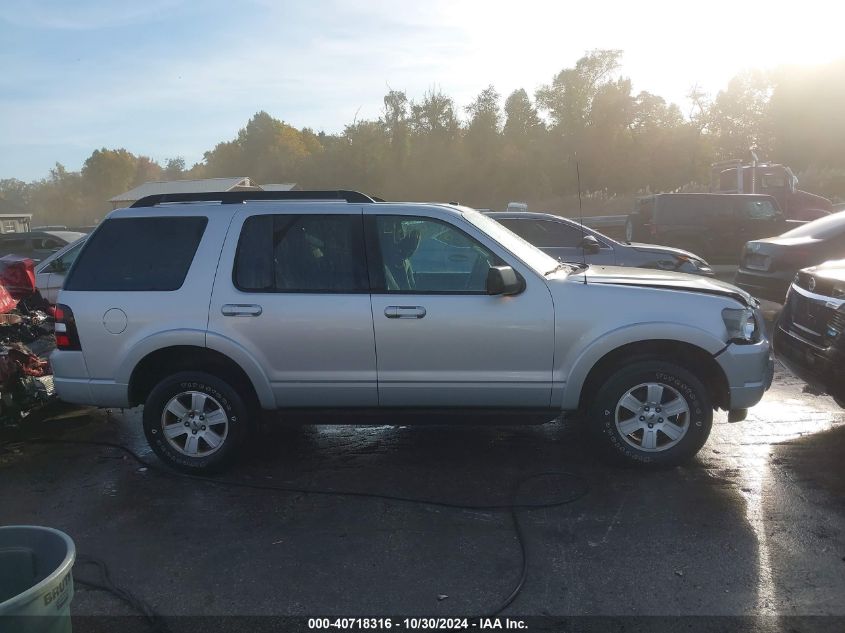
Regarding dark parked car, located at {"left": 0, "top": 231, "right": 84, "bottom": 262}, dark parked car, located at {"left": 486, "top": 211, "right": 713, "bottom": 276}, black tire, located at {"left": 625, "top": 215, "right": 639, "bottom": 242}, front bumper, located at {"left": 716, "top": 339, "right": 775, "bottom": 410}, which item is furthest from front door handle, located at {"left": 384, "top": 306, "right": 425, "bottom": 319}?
dark parked car, located at {"left": 0, "top": 231, "right": 84, "bottom": 262}

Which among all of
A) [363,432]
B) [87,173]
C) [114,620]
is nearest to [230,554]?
[114,620]

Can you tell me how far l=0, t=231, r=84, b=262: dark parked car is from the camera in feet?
54.0

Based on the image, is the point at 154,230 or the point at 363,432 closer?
the point at 154,230

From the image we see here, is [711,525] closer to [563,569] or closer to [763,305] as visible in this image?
[563,569]

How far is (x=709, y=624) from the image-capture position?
2990mm

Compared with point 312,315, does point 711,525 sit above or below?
below

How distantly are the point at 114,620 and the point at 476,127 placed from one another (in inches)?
2165

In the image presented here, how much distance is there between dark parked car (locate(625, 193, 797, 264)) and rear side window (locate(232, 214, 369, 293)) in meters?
12.3

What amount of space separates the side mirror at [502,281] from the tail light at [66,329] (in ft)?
9.55

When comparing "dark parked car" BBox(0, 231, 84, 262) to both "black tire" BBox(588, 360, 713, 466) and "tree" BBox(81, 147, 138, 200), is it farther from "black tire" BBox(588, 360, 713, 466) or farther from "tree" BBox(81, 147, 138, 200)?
"tree" BBox(81, 147, 138, 200)

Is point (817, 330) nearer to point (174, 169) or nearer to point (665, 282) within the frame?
point (665, 282)

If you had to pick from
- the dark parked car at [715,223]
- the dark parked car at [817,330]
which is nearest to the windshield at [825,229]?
the dark parked car at [817,330]

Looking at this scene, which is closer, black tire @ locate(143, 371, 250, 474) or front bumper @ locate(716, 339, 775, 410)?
front bumper @ locate(716, 339, 775, 410)

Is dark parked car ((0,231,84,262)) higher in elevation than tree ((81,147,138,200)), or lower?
lower
